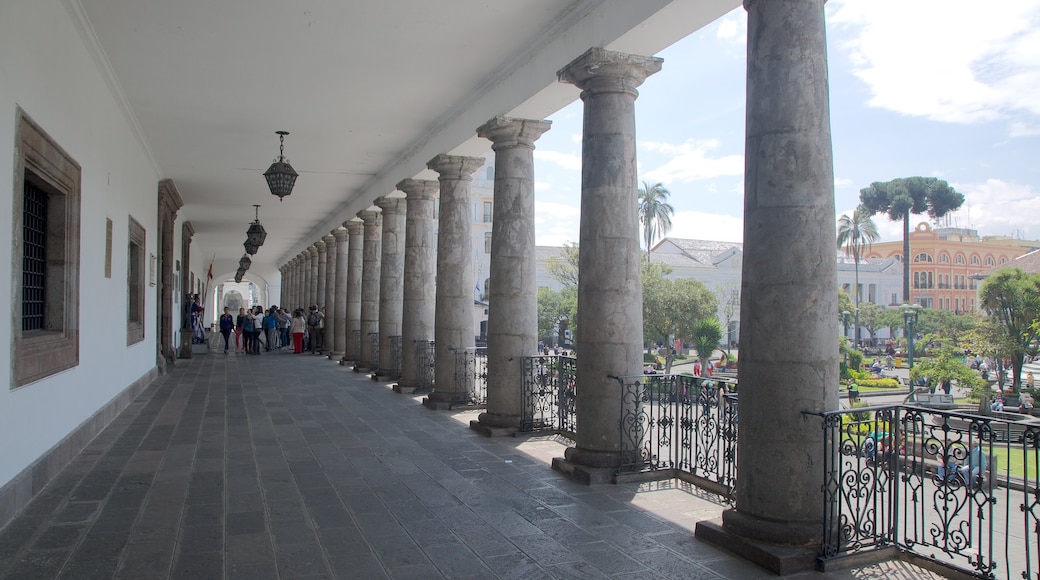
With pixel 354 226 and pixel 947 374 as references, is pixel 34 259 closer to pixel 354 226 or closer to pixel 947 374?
pixel 354 226

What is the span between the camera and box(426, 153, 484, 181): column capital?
35.2 feet

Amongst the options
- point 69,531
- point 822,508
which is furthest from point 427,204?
point 822,508

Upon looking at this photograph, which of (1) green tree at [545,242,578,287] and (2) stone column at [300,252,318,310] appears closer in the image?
(2) stone column at [300,252,318,310]

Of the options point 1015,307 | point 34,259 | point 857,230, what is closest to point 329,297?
point 34,259

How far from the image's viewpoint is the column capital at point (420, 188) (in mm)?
12656

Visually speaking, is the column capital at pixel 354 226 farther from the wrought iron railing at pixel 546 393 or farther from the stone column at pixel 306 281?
the wrought iron railing at pixel 546 393

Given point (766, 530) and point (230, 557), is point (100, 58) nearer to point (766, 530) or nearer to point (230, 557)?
point (230, 557)

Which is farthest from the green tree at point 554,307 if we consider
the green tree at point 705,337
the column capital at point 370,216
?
the column capital at point 370,216

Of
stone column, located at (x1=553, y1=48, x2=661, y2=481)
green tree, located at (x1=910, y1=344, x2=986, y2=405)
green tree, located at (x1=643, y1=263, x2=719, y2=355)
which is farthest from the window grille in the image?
green tree, located at (x1=643, y1=263, x2=719, y2=355)

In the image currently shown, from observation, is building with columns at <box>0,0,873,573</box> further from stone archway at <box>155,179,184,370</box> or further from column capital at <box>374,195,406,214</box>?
stone archway at <box>155,179,184,370</box>

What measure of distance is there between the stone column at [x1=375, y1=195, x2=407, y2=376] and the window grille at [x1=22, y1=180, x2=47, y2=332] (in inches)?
311

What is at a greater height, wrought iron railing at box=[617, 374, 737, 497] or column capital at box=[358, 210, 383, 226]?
column capital at box=[358, 210, 383, 226]

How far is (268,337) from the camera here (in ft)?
75.7

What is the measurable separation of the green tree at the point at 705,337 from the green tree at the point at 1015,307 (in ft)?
38.5
